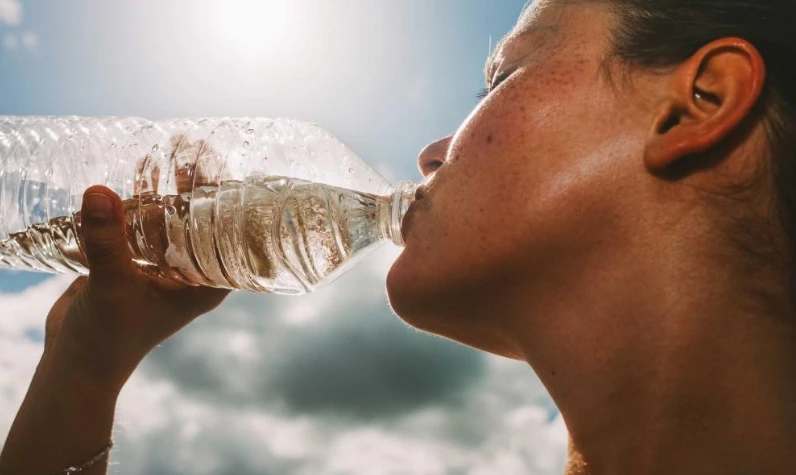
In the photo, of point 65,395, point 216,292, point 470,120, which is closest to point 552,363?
point 470,120

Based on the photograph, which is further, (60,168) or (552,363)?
(60,168)

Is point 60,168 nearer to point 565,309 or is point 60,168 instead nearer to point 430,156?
point 430,156

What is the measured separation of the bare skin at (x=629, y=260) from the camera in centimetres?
114

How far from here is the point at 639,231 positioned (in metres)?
1.17

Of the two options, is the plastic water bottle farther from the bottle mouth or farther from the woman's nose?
the woman's nose

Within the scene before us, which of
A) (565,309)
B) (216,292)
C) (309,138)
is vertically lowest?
(216,292)

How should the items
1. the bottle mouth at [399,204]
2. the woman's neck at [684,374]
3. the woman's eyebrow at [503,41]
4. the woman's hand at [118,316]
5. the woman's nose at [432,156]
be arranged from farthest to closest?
the woman's hand at [118,316]
the bottle mouth at [399,204]
the woman's nose at [432,156]
the woman's eyebrow at [503,41]
the woman's neck at [684,374]

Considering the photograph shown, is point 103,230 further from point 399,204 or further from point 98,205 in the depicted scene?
point 399,204

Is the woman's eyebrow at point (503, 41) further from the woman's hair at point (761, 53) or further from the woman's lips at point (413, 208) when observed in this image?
the woman's lips at point (413, 208)

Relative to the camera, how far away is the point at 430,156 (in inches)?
61.9

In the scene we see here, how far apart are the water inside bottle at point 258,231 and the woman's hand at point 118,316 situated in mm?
110

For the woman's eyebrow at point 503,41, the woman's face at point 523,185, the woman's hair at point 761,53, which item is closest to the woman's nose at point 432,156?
the woman's face at point 523,185

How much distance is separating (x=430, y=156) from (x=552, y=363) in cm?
60

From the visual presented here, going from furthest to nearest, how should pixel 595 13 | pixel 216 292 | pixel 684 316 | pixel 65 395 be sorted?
pixel 216 292
pixel 65 395
pixel 595 13
pixel 684 316
